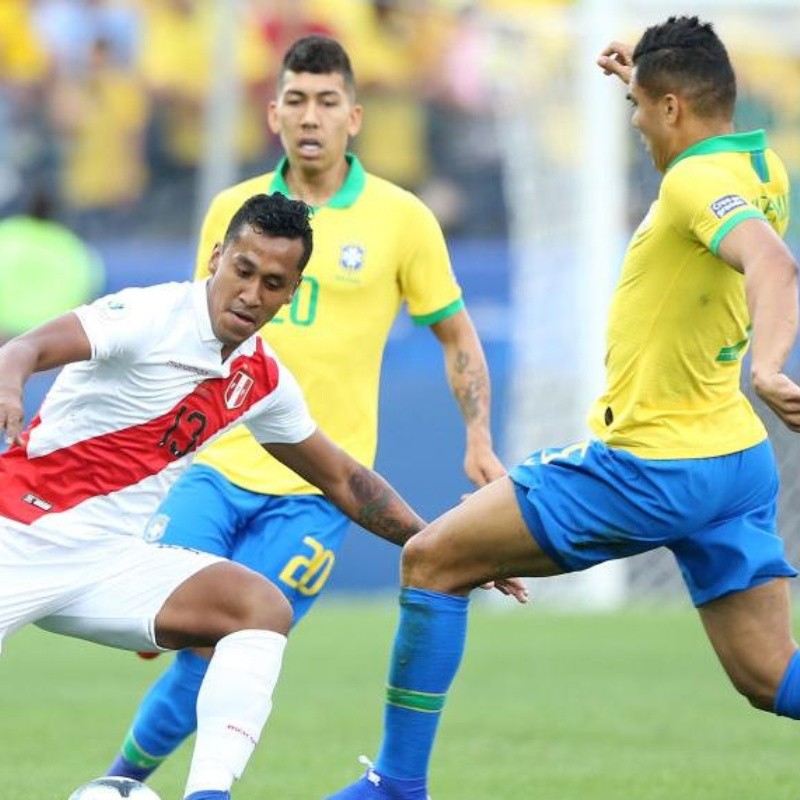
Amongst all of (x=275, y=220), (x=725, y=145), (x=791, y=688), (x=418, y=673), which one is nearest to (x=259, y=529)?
(x=418, y=673)

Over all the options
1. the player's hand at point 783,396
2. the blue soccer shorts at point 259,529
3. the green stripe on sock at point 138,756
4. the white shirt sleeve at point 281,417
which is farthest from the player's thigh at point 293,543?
the player's hand at point 783,396

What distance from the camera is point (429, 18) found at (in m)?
18.2

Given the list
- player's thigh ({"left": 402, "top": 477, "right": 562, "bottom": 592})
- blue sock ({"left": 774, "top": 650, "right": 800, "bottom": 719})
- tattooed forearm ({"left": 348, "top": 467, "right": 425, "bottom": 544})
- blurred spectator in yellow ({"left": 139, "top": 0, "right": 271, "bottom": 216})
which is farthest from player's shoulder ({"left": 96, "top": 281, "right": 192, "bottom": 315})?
blurred spectator in yellow ({"left": 139, "top": 0, "right": 271, "bottom": 216})

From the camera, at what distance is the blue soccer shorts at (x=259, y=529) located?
7.29m

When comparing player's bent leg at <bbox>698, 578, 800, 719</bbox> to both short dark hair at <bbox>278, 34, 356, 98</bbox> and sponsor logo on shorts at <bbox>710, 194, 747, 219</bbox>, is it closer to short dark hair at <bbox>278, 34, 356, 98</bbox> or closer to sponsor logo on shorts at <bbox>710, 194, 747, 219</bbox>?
sponsor logo on shorts at <bbox>710, 194, 747, 219</bbox>

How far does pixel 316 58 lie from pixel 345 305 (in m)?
1.00

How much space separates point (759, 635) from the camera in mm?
6156

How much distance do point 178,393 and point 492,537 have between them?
3.38 feet

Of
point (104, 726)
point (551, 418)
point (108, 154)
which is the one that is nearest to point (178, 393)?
point (104, 726)

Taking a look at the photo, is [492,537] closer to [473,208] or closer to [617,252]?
[617,252]

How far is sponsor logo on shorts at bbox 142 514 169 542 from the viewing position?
734 cm

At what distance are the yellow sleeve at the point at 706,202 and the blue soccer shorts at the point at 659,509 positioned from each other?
75 cm

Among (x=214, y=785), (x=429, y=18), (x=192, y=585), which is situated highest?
(x=429, y=18)

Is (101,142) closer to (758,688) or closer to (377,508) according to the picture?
(377,508)
